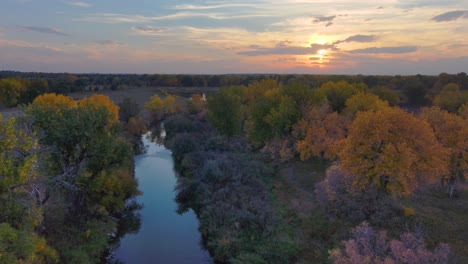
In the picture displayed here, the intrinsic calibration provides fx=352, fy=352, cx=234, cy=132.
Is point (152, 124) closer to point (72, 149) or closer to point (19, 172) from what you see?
point (72, 149)

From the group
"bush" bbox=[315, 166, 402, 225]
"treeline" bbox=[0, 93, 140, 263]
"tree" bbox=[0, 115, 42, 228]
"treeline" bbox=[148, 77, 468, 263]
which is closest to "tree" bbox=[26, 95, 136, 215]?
"treeline" bbox=[0, 93, 140, 263]

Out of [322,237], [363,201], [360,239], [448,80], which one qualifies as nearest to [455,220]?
[363,201]

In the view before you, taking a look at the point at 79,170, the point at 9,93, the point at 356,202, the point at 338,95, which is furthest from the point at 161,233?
the point at 9,93

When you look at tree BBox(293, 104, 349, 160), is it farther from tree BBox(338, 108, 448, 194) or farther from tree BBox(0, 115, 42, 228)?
tree BBox(0, 115, 42, 228)

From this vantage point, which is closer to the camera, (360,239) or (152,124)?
(360,239)

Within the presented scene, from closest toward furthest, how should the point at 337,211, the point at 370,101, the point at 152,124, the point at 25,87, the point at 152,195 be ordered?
1. the point at 337,211
2. the point at 152,195
3. the point at 370,101
4. the point at 152,124
5. the point at 25,87

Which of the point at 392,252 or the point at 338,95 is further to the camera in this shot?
the point at 338,95

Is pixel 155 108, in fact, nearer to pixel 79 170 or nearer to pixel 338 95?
pixel 338 95
